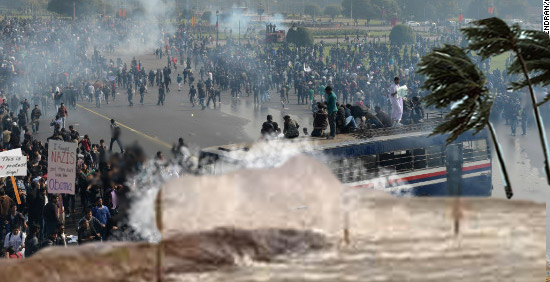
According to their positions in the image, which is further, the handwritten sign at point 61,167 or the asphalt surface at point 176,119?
the asphalt surface at point 176,119

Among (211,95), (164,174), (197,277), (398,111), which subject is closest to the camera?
(197,277)

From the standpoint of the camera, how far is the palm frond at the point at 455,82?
5.82m

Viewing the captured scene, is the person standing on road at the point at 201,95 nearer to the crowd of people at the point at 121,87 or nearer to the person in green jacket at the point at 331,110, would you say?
the crowd of people at the point at 121,87

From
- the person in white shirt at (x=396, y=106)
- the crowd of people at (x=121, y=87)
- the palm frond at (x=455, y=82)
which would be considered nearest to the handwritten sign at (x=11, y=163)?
the crowd of people at (x=121, y=87)

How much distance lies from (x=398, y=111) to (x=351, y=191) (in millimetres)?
15007

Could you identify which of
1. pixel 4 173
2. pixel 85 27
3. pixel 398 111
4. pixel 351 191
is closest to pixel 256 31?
pixel 85 27

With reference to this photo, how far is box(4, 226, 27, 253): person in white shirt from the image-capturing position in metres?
12.8

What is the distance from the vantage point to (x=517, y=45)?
6066mm

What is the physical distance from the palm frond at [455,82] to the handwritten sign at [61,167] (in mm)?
10309

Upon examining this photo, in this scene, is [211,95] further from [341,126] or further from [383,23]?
[383,23]

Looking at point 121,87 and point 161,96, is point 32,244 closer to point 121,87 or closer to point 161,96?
point 161,96

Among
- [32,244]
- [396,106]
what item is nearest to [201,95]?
[396,106]

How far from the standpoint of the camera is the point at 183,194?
482 cm

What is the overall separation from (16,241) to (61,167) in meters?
2.39
